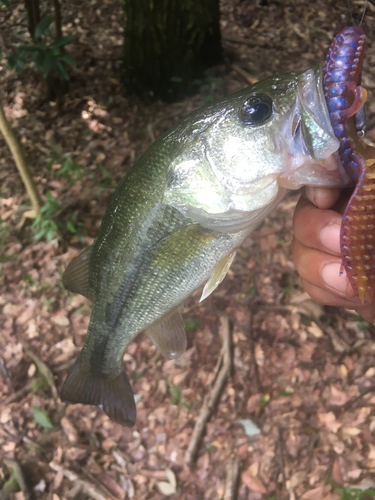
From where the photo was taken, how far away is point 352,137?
3.05 feet

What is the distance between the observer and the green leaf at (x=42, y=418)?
2275 millimetres

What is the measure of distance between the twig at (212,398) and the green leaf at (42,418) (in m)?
0.91

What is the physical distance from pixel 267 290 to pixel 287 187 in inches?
62.5

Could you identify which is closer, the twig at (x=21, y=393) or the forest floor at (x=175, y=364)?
the forest floor at (x=175, y=364)

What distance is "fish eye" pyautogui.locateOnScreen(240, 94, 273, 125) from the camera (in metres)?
1.05

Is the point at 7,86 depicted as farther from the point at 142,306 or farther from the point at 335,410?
the point at 335,410

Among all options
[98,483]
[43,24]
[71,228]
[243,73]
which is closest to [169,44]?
[243,73]

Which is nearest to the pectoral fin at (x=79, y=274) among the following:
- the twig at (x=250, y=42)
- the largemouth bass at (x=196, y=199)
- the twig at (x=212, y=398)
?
the largemouth bass at (x=196, y=199)

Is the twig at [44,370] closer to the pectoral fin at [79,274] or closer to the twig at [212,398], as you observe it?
the twig at [212,398]

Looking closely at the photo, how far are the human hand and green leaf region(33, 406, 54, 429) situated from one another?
6.31ft

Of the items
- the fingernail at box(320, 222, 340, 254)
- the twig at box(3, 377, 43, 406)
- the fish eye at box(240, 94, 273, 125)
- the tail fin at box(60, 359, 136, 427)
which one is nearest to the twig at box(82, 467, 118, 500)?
the twig at box(3, 377, 43, 406)

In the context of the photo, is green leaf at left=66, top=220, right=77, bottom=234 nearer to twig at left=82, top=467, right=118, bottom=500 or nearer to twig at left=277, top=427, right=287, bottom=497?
twig at left=82, top=467, right=118, bottom=500

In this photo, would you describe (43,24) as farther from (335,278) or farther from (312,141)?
(335,278)

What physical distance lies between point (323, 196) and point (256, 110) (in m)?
0.34
